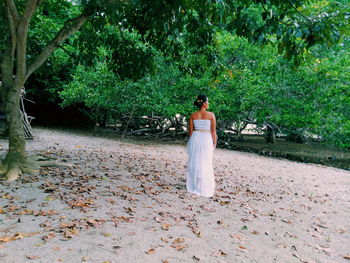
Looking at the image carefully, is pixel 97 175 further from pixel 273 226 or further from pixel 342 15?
pixel 342 15

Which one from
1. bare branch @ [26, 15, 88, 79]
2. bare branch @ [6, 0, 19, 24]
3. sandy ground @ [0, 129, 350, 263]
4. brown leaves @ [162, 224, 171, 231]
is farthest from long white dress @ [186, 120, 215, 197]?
bare branch @ [6, 0, 19, 24]

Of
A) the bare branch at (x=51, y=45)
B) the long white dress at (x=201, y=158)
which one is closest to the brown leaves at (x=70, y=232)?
the long white dress at (x=201, y=158)

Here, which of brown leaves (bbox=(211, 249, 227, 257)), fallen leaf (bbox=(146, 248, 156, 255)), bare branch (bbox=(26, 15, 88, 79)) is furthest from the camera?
bare branch (bbox=(26, 15, 88, 79))

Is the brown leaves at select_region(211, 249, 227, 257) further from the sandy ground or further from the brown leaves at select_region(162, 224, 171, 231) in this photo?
the brown leaves at select_region(162, 224, 171, 231)

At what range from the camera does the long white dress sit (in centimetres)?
616

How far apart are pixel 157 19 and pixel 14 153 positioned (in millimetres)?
4321

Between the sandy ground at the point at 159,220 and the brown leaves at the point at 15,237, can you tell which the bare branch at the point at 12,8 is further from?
the brown leaves at the point at 15,237

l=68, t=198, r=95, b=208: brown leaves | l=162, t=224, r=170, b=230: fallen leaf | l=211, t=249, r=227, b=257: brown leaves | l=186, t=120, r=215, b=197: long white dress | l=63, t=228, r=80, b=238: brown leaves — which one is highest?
l=186, t=120, r=215, b=197: long white dress

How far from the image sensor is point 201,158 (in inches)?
243

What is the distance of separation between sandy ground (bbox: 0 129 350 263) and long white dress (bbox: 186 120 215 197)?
0.30m

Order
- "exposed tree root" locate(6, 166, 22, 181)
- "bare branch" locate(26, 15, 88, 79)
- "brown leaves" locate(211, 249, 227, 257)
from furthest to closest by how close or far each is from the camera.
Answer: "bare branch" locate(26, 15, 88, 79) → "exposed tree root" locate(6, 166, 22, 181) → "brown leaves" locate(211, 249, 227, 257)

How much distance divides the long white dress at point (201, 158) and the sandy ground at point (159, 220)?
0.30 metres

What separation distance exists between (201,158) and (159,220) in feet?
6.43

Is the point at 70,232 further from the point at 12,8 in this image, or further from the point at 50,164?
the point at 12,8
